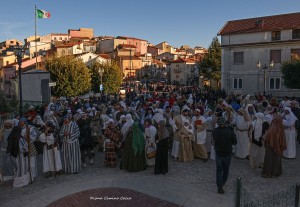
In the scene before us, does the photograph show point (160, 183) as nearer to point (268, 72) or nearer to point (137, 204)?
point (137, 204)

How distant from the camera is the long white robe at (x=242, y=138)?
405 inches

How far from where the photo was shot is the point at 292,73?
3022 cm

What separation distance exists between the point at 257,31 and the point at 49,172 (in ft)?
111

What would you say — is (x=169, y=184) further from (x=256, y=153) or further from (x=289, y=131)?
(x=289, y=131)

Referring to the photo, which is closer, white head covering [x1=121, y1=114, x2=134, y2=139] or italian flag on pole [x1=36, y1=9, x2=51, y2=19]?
white head covering [x1=121, y1=114, x2=134, y2=139]

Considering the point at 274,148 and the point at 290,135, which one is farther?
the point at 290,135

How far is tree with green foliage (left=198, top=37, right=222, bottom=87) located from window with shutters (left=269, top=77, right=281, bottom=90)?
11.9m

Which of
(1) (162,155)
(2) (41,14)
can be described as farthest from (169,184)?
(2) (41,14)

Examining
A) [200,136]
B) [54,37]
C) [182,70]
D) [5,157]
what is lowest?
[5,157]

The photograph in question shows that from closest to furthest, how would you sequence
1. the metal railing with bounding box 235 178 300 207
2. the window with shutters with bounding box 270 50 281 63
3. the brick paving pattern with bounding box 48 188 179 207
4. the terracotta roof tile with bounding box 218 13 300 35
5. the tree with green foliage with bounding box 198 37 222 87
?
the metal railing with bounding box 235 178 300 207, the brick paving pattern with bounding box 48 188 179 207, the window with shutters with bounding box 270 50 281 63, the terracotta roof tile with bounding box 218 13 300 35, the tree with green foliage with bounding box 198 37 222 87

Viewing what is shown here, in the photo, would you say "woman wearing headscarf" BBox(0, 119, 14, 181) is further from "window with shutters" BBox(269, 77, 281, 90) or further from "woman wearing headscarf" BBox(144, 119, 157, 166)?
"window with shutters" BBox(269, 77, 281, 90)

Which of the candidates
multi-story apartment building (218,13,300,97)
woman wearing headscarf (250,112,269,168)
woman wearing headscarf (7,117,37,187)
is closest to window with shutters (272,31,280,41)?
multi-story apartment building (218,13,300,97)

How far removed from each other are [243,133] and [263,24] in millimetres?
31575

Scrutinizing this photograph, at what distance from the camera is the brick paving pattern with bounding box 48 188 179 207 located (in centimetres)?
716
